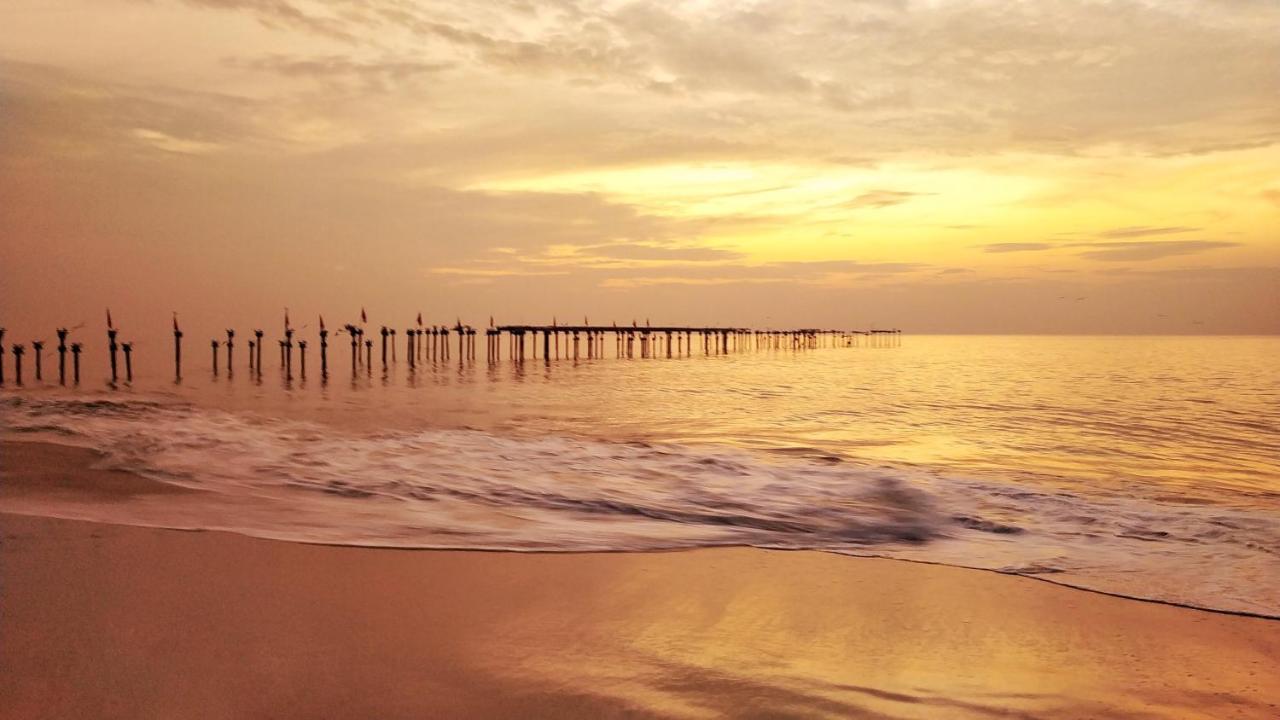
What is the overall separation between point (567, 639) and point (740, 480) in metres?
7.00

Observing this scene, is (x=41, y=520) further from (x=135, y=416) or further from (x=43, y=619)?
(x=135, y=416)

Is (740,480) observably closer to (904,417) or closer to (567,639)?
(567,639)

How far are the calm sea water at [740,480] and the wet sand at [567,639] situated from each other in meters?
0.85

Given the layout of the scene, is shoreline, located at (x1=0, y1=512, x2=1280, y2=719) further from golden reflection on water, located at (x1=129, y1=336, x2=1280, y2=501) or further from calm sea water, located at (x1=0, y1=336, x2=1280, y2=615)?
golden reflection on water, located at (x1=129, y1=336, x2=1280, y2=501)

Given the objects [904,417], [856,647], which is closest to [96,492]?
[856,647]

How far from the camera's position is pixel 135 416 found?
59.4ft

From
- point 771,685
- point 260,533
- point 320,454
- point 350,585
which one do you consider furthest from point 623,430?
point 771,685

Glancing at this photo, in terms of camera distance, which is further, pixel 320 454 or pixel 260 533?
pixel 320 454

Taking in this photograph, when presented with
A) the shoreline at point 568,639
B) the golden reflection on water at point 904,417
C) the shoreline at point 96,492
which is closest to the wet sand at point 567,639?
the shoreline at point 568,639

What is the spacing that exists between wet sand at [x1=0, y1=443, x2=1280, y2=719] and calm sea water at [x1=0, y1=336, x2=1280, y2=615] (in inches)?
33.3

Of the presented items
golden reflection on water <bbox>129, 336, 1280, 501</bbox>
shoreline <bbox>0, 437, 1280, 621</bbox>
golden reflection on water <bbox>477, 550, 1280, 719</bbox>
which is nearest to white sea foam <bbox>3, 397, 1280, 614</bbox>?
shoreline <bbox>0, 437, 1280, 621</bbox>

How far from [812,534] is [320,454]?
7919 millimetres

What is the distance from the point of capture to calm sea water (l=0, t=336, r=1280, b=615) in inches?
279

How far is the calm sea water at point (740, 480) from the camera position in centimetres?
709
